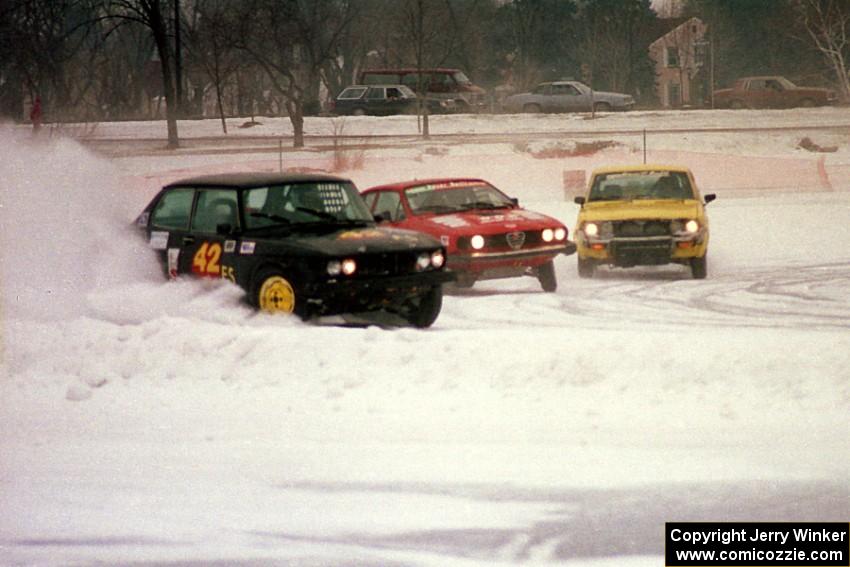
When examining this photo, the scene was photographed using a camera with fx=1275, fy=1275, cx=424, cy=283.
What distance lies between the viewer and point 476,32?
26812 mm

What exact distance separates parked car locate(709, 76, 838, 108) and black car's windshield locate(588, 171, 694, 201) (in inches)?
676

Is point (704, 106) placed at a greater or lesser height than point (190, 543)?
greater

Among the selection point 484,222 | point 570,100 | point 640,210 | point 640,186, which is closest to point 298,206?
point 484,222

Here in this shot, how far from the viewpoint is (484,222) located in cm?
1180

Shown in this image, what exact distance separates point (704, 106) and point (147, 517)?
27263 millimetres

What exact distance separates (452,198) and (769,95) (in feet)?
66.0

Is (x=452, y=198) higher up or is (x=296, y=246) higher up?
(x=452, y=198)

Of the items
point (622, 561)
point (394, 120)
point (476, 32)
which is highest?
point (476, 32)

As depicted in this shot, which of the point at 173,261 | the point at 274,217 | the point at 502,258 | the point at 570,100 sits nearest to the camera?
the point at 274,217

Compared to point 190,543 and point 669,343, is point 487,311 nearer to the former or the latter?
point 669,343

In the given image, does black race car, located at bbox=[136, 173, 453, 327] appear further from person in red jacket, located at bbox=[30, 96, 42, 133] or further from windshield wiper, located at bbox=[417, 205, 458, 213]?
person in red jacket, located at bbox=[30, 96, 42, 133]

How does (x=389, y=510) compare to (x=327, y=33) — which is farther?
(x=327, y=33)

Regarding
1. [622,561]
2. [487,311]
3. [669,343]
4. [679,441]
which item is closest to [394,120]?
[487,311]

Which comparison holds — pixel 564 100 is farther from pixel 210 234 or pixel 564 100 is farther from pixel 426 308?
pixel 210 234
